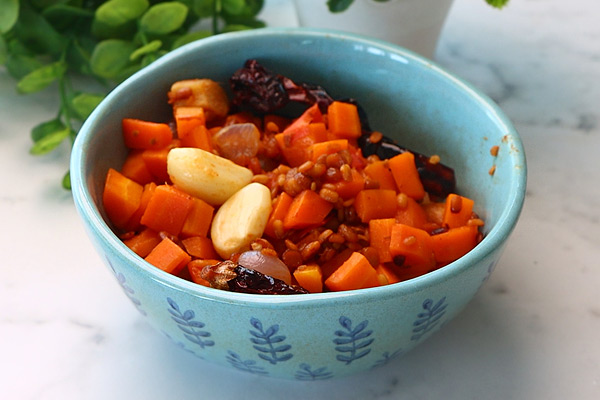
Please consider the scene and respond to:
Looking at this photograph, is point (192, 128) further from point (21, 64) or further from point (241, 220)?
point (21, 64)

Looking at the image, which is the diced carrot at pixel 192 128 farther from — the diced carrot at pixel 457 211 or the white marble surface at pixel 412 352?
the diced carrot at pixel 457 211

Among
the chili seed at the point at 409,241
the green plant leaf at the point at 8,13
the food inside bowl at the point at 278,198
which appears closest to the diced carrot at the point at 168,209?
the food inside bowl at the point at 278,198

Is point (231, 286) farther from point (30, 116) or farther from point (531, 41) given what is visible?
point (531, 41)

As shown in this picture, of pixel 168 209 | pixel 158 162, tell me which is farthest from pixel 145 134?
pixel 168 209

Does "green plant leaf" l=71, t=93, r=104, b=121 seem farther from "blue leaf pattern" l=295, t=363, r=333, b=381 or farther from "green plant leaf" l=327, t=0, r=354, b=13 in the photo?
"blue leaf pattern" l=295, t=363, r=333, b=381

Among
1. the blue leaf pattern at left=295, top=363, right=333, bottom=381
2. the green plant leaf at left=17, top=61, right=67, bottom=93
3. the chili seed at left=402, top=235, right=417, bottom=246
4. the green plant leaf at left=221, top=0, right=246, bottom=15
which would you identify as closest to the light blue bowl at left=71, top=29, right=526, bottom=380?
the blue leaf pattern at left=295, top=363, right=333, bottom=381
